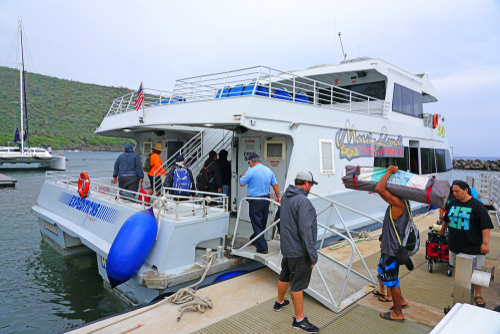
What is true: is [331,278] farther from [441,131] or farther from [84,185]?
[441,131]

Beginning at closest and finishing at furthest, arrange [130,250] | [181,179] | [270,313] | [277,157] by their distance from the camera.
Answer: [270,313] → [130,250] → [181,179] → [277,157]

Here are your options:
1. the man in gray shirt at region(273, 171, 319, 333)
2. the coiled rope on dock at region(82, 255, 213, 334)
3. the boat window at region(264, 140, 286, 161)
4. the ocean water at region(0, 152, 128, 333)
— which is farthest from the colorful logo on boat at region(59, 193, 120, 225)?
the man in gray shirt at region(273, 171, 319, 333)

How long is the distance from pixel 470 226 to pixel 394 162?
6351 millimetres

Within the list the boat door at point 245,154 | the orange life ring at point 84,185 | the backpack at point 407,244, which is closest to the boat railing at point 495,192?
the boat door at point 245,154

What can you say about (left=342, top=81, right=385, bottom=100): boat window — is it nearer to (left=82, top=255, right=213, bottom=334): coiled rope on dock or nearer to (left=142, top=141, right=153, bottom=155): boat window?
(left=142, top=141, right=153, bottom=155): boat window

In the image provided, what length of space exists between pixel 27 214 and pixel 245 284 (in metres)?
13.2

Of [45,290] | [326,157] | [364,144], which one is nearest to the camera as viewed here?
[45,290]

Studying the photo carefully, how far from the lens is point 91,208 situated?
663 centimetres

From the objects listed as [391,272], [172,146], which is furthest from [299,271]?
[172,146]

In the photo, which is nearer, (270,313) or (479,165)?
(270,313)

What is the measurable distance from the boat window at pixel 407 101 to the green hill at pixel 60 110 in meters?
60.0

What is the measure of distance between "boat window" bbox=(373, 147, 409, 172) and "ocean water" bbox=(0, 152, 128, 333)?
7348mm

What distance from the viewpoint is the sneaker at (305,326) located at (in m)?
3.67

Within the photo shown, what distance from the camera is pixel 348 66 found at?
9.57 metres
